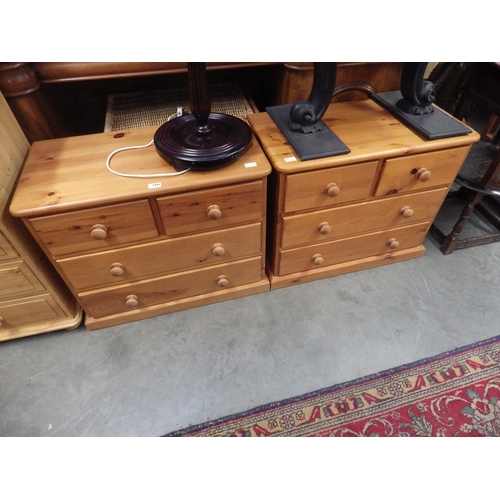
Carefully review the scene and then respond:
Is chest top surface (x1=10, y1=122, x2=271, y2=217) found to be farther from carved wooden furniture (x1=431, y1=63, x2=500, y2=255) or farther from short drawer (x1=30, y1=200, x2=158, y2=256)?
carved wooden furniture (x1=431, y1=63, x2=500, y2=255)

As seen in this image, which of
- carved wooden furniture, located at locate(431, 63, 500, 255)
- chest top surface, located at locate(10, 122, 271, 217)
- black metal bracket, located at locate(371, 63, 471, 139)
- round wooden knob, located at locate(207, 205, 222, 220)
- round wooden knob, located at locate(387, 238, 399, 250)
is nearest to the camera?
chest top surface, located at locate(10, 122, 271, 217)

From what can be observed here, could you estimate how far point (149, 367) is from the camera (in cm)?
120

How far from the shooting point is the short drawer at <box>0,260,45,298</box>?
104 cm

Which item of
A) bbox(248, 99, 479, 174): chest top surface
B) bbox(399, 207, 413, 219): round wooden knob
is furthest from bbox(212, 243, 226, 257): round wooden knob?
bbox(399, 207, 413, 219): round wooden knob

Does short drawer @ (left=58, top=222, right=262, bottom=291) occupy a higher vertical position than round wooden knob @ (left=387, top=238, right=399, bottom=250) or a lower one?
higher

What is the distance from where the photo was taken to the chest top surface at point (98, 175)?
0.92 m

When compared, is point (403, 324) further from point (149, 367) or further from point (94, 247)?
point (94, 247)

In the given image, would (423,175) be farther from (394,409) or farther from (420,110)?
(394,409)

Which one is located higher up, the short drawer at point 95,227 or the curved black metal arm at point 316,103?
the curved black metal arm at point 316,103

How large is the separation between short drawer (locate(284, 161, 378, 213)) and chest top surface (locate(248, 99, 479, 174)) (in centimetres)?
3

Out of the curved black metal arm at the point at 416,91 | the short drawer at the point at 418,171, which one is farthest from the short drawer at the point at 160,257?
the curved black metal arm at the point at 416,91

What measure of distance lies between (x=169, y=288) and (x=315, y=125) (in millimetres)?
803

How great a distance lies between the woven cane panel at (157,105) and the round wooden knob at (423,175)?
73 centimetres

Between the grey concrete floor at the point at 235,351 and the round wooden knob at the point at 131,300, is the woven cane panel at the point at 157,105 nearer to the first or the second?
the round wooden knob at the point at 131,300
